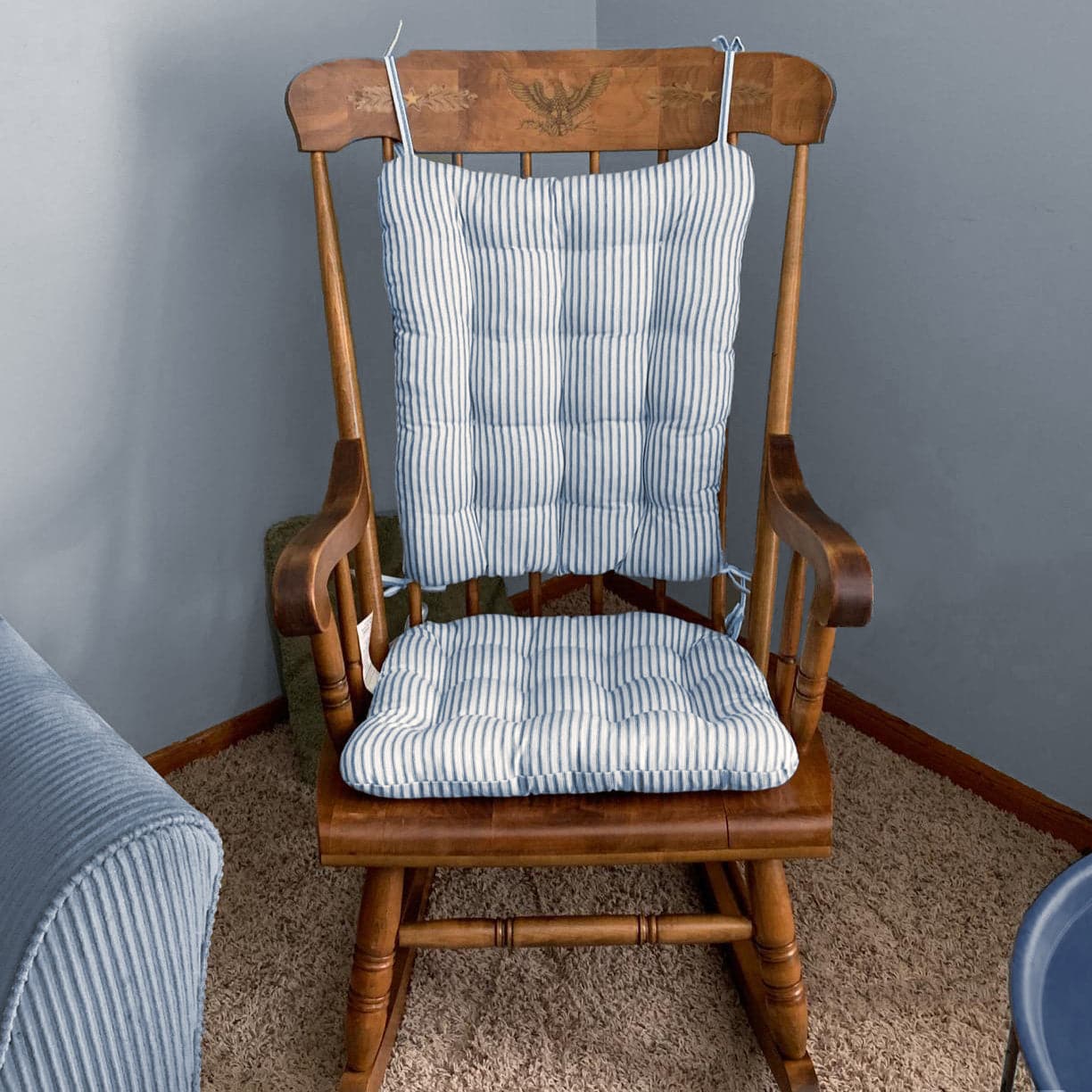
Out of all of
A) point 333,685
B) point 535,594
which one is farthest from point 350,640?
point 535,594

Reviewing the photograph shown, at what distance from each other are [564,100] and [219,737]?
3.71 ft

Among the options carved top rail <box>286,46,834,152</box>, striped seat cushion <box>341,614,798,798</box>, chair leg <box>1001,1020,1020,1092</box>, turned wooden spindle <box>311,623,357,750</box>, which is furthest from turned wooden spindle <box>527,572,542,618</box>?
chair leg <box>1001,1020,1020,1092</box>

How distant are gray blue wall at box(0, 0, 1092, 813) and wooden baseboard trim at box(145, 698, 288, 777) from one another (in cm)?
2

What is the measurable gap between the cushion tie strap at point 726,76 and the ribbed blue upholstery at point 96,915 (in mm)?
911

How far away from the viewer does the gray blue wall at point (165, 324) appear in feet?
4.33

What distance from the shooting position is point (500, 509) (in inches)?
50.7

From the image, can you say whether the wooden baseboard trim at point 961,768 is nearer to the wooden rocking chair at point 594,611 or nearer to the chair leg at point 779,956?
the wooden rocking chair at point 594,611

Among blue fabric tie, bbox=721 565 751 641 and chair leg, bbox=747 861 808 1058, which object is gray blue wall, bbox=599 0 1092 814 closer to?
blue fabric tie, bbox=721 565 751 641

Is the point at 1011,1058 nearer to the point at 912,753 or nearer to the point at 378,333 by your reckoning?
the point at 912,753

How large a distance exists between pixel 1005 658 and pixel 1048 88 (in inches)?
30.2

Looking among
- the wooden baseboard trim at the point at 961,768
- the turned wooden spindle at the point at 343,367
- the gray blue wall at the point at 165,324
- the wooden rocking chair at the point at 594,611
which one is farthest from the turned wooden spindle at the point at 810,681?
the gray blue wall at the point at 165,324

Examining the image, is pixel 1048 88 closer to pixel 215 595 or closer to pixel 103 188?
pixel 103 188

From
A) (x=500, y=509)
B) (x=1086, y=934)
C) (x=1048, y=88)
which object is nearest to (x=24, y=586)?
(x=500, y=509)

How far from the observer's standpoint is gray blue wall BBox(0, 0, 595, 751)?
1.32 metres
